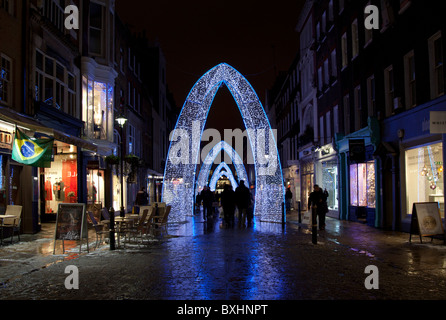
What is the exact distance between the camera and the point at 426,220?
13.5 m

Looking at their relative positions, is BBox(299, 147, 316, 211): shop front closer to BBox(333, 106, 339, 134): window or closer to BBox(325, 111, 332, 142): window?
BBox(325, 111, 332, 142): window

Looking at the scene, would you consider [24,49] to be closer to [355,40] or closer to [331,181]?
[355,40]

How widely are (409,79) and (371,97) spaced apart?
13.4ft

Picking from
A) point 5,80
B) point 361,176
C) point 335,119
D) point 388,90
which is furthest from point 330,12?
point 5,80

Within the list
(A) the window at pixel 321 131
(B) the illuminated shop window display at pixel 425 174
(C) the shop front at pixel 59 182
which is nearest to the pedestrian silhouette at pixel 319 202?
(B) the illuminated shop window display at pixel 425 174

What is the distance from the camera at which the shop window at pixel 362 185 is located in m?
21.1

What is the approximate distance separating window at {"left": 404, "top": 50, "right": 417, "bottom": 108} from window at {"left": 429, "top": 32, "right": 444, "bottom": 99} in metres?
1.60

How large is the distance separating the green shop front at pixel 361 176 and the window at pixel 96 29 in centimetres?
1409

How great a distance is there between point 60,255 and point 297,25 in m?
31.6

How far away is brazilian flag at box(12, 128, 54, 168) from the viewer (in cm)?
1359

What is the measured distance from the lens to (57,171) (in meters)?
21.8

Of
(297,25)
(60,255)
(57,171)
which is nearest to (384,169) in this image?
(60,255)

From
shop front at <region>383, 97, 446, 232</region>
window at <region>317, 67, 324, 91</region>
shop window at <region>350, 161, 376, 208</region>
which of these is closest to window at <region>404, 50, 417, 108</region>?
shop front at <region>383, 97, 446, 232</region>
